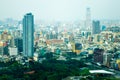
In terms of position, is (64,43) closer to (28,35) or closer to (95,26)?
(28,35)

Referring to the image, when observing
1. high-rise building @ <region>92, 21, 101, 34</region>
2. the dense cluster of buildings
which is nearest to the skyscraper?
the dense cluster of buildings

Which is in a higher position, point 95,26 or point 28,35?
point 95,26

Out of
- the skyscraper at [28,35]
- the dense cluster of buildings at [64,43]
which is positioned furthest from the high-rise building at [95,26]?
the skyscraper at [28,35]

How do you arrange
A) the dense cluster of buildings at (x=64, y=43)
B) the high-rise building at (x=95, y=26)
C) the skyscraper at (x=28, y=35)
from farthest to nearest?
1. the high-rise building at (x=95, y=26)
2. the skyscraper at (x=28, y=35)
3. the dense cluster of buildings at (x=64, y=43)

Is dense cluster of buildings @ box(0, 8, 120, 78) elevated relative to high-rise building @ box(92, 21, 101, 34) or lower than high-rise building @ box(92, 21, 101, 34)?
lower

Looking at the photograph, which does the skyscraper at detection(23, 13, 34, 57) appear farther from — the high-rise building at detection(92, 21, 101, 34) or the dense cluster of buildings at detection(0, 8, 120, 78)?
the high-rise building at detection(92, 21, 101, 34)

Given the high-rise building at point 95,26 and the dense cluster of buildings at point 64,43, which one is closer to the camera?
the dense cluster of buildings at point 64,43

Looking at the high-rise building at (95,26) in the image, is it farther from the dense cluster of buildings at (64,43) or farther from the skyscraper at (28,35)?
the skyscraper at (28,35)

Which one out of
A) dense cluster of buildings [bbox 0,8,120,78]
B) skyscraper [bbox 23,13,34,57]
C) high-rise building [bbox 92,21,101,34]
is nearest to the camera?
dense cluster of buildings [bbox 0,8,120,78]

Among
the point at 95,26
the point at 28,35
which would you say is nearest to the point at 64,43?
the point at 28,35
